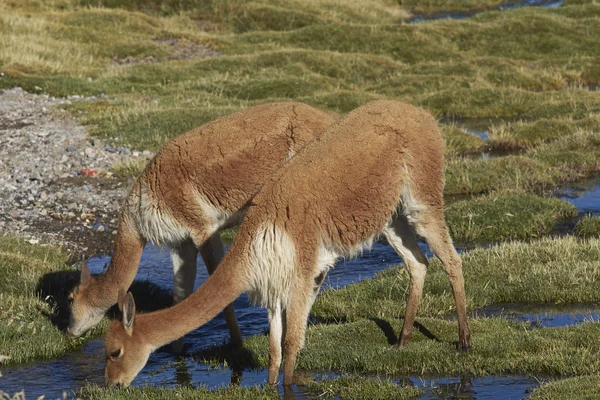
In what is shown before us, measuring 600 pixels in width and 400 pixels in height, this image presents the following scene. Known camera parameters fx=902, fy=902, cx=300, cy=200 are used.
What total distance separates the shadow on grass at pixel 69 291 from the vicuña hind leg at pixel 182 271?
1.33 m

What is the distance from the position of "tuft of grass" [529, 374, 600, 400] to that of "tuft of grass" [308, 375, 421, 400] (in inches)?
40.4

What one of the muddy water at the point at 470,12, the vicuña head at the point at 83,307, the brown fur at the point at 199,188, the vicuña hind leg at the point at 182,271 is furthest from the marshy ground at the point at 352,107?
the muddy water at the point at 470,12

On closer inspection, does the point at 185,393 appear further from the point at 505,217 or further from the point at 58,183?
the point at 58,183

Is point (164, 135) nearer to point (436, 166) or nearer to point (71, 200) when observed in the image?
point (71, 200)

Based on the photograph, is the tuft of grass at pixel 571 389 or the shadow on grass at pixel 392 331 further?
the shadow on grass at pixel 392 331

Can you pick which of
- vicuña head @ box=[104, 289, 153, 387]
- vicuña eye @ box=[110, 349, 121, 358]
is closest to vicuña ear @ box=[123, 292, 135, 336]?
vicuña head @ box=[104, 289, 153, 387]

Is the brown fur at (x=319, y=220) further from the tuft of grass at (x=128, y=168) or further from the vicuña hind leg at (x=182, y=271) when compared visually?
the tuft of grass at (x=128, y=168)

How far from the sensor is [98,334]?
10.0 m

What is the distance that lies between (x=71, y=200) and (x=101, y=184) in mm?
995

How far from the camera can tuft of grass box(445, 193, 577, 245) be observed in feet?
44.3

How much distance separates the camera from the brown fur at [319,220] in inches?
294

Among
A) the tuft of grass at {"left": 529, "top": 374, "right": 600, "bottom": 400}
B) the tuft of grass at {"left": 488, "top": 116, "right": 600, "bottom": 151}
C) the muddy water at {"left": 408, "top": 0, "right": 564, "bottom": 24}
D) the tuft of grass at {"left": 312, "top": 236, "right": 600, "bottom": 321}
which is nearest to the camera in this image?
the tuft of grass at {"left": 529, "top": 374, "right": 600, "bottom": 400}

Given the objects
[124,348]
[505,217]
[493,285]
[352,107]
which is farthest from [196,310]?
[352,107]

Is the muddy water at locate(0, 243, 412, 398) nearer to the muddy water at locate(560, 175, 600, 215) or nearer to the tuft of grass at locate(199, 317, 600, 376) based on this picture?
the tuft of grass at locate(199, 317, 600, 376)
